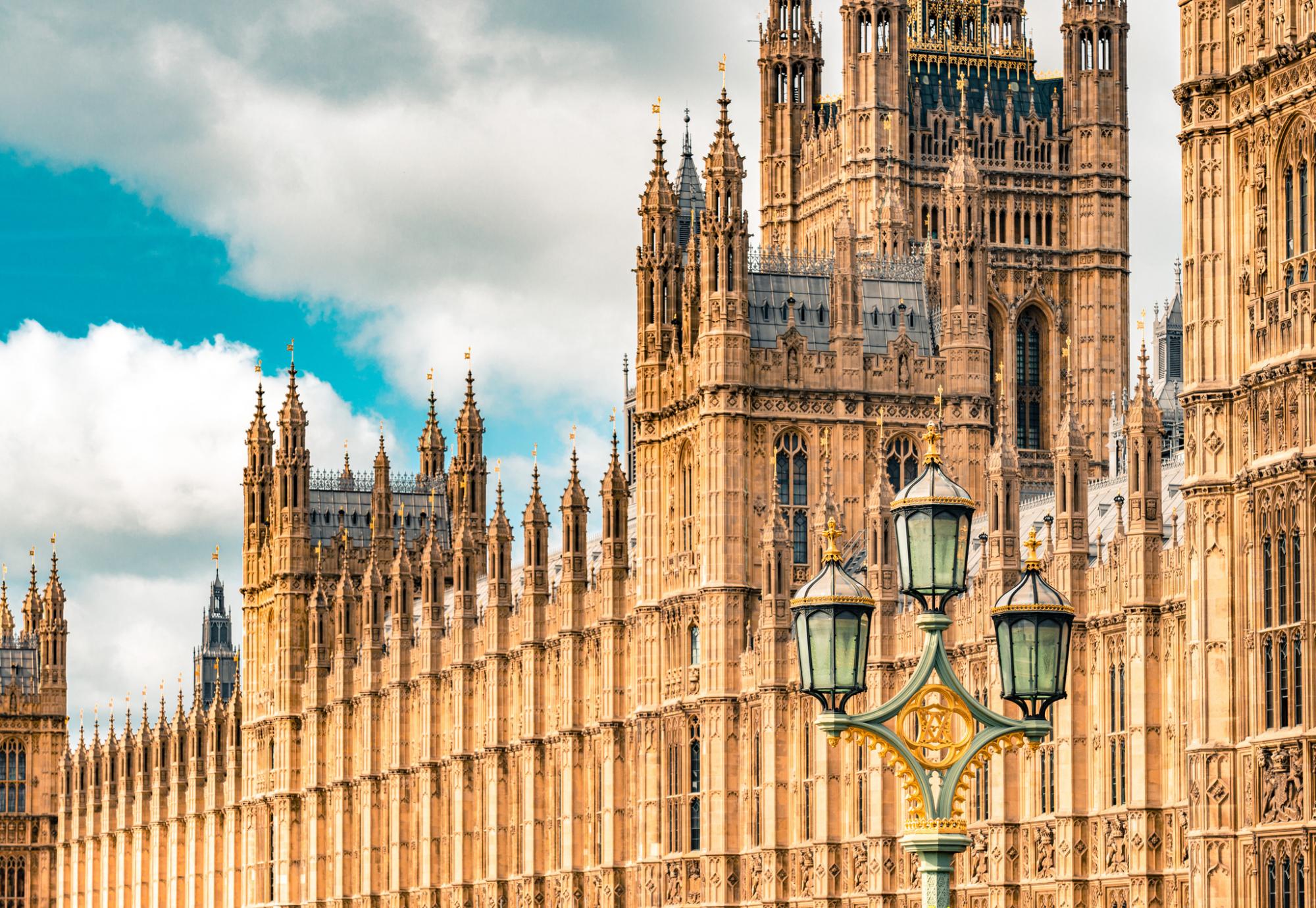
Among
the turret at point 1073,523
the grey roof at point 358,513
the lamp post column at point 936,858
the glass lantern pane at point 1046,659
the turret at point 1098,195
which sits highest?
the turret at point 1098,195

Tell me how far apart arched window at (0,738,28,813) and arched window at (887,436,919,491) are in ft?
295

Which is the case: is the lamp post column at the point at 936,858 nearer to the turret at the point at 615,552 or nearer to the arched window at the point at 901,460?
the arched window at the point at 901,460

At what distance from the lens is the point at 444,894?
124812 millimetres

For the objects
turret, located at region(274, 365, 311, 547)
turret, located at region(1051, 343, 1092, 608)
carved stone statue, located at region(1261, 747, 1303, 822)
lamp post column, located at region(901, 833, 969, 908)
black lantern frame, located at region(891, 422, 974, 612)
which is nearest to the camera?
lamp post column, located at region(901, 833, 969, 908)

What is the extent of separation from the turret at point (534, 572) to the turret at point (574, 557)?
329 cm

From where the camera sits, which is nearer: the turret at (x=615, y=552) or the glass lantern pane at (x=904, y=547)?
the glass lantern pane at (x=904, y=547)

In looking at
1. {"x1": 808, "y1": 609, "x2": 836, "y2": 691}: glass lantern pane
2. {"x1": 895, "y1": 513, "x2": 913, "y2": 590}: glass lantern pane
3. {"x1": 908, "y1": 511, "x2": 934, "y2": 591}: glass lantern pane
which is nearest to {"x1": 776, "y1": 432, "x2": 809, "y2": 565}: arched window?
{"x1": 895, "y1": 513, "x2": 913, "y2": 590}: glass lantern pane

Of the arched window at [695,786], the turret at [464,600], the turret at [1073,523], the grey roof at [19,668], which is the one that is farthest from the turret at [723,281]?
the grey roof at [19,668]

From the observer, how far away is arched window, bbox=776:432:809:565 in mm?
97625

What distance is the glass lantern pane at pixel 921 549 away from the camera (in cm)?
4322

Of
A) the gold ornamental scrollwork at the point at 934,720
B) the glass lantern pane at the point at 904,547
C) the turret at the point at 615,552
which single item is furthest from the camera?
the turret at the point at 615,552

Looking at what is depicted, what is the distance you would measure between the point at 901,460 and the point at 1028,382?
50495 millimetres

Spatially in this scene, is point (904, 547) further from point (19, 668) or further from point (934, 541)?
point (19, 668)

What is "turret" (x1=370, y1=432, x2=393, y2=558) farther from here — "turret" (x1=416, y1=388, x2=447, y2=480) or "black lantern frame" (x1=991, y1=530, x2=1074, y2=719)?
"black lantern frame" (x1=991, y1=530, x2=1074, y2=719)
